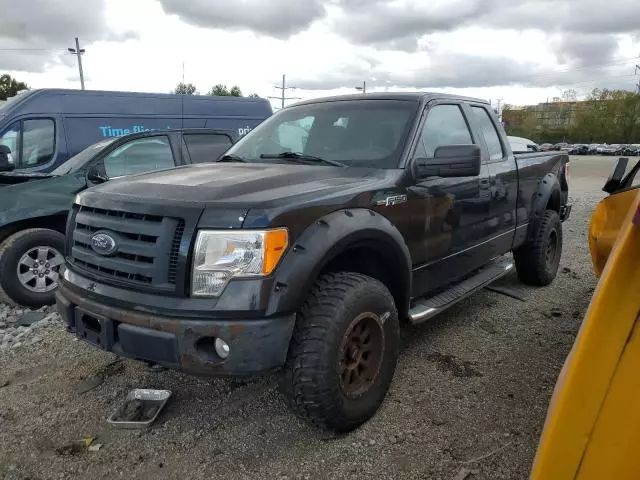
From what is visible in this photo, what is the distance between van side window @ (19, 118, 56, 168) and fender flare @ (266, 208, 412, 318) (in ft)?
19.6

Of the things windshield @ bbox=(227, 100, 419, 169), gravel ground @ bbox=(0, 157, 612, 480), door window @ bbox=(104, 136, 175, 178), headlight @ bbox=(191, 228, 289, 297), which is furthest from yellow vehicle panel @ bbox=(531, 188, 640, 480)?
door window @ bbox=(104, 136, 175, 178)

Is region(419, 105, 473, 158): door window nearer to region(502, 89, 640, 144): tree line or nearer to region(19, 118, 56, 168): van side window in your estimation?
region(19, 118, 56, 168): van side window

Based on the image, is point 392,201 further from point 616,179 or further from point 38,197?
point 38,197

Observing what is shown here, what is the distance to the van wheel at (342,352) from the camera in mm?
2607

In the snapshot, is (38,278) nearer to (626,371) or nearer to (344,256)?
(344,256)

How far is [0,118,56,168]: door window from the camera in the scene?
7.09m

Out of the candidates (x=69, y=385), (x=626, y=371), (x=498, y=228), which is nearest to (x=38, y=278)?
(x=69, y=385)

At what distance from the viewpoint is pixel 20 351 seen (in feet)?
13.7

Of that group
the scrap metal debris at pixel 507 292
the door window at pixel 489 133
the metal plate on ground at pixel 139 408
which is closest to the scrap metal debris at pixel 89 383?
the metal plate on ground at pixel 139 408

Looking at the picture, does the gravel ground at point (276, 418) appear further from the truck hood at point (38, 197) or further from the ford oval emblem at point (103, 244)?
the truck hood at point (38, 197)

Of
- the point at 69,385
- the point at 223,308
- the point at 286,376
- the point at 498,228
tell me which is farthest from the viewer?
the point at 498,228

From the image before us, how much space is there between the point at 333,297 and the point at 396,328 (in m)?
0.59

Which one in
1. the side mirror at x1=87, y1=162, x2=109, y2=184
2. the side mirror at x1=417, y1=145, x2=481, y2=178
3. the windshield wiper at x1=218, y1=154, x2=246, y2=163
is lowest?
the side mirror at x1=87, y1=162, x2=109, y2=184

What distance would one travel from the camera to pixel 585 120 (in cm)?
7469
